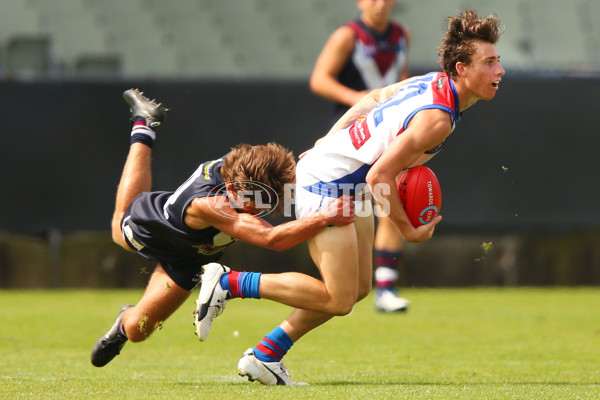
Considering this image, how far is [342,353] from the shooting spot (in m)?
6.26

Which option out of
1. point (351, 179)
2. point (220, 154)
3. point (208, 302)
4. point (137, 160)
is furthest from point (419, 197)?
point (220, 154)

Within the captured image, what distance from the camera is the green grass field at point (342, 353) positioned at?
457cm

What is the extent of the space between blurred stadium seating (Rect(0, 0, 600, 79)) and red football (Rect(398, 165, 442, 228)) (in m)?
8.91

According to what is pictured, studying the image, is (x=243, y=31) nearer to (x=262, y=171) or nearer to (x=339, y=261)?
(x=262, y=171)

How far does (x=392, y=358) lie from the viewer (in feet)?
19.6

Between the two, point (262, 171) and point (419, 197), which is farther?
point (262, 171)

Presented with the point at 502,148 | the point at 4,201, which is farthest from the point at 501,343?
the point at 4,201

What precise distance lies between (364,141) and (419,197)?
1.39 feet

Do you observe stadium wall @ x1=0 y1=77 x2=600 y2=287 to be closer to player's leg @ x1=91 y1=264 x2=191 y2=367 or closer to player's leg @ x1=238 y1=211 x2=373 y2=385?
player's leg @ x1=91 y1=264 x2=191 y2=367

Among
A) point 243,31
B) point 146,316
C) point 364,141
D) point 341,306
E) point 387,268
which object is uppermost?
point 364,141

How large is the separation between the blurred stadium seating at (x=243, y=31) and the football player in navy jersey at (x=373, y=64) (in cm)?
522

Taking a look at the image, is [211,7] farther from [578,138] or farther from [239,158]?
[239,158]

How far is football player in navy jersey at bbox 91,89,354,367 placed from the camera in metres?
4.76

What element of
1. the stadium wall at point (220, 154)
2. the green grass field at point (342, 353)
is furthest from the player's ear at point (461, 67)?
the stadium wall at point (220, 154)
